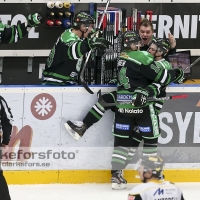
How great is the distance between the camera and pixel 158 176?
5.41 m

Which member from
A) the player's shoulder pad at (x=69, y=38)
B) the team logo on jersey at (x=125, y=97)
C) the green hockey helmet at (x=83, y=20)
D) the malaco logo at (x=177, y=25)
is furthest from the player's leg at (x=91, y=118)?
the malaco logo at (x=177, y=25)

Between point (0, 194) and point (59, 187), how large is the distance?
6.65 ft

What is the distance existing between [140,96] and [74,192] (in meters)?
1.12

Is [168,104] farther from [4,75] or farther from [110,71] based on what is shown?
[4,75]

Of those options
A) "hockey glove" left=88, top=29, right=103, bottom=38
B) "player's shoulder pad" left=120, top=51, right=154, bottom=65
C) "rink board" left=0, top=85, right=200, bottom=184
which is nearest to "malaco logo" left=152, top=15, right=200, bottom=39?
"hockey glove" left=88, top=29, right=103, bottom=38

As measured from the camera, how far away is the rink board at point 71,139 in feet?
27.6

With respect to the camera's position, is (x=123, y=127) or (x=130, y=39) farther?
(x=123, y=127)

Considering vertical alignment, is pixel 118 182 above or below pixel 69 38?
below

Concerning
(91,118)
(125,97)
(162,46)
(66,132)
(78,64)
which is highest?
(162,46)

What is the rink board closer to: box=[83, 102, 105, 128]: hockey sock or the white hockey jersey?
box=[83, 102, 105, 128]: hockey sock

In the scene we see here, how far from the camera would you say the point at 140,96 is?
8.12 meters

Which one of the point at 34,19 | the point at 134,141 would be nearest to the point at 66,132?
the point at 134,141

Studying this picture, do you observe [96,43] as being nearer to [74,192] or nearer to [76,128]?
[76,128]

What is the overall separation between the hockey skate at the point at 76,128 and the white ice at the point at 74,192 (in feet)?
1.63
